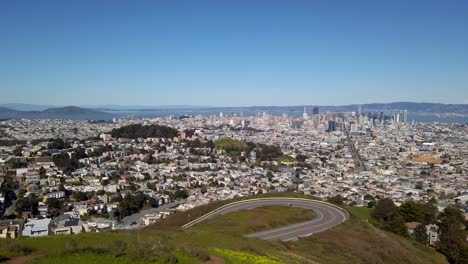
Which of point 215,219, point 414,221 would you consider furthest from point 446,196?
point 215,219

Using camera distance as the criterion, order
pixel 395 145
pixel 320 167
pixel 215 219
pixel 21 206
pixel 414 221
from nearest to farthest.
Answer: pixel 215 219 → pixel 414 221 → pixel 21 206 → pixel 320 167 → pixel 395 145

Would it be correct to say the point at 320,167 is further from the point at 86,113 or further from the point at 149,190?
the point at 86,113

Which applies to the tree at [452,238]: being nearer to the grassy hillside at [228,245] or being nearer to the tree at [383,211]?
the grassy hillside at [228,245]

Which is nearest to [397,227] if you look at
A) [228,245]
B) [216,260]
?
[228,245]

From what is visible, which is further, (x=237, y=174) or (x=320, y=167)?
(x=320, y=167)

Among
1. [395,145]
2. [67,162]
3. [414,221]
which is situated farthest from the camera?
[395,145]
